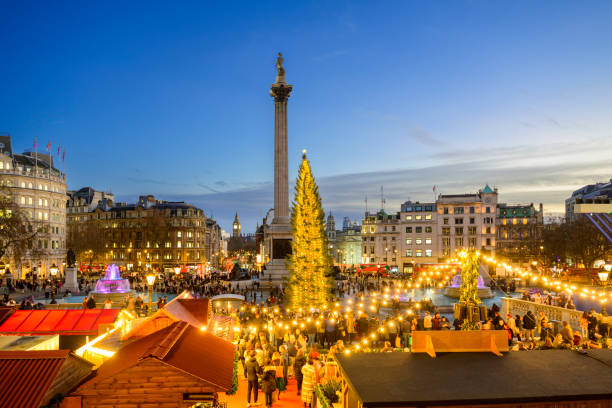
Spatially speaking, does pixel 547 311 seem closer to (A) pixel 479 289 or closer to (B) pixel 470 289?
(B) pixel 470 289

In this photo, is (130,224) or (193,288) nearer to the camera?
(193,288)

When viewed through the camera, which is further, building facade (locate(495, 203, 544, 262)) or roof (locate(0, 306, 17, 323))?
building facade (locate(495, 203, 544, 262))

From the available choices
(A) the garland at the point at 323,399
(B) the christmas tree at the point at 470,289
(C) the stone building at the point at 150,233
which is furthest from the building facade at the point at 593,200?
(A) the garland at the point at 323,399

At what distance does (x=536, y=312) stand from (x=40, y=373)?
25.9 m

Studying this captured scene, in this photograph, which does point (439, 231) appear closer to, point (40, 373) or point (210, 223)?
point (210, 223)

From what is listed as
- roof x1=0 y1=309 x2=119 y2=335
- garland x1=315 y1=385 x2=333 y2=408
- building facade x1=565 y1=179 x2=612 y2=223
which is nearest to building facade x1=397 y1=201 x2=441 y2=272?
A: building facade x1=565 y1=179 x2=612 y2=223

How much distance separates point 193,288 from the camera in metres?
44.8

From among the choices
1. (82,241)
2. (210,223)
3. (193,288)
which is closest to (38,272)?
(82,241)

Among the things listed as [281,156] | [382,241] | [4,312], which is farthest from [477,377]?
[382,241]

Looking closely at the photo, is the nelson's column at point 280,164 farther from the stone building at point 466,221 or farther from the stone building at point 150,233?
the stone building at point 150,233

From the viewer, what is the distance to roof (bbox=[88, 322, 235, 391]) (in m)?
7.66

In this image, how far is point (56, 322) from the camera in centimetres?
1551

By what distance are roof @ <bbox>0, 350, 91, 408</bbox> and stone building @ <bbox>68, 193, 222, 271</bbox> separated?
302ft

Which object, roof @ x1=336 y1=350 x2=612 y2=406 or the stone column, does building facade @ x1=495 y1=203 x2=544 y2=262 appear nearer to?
the stone column
